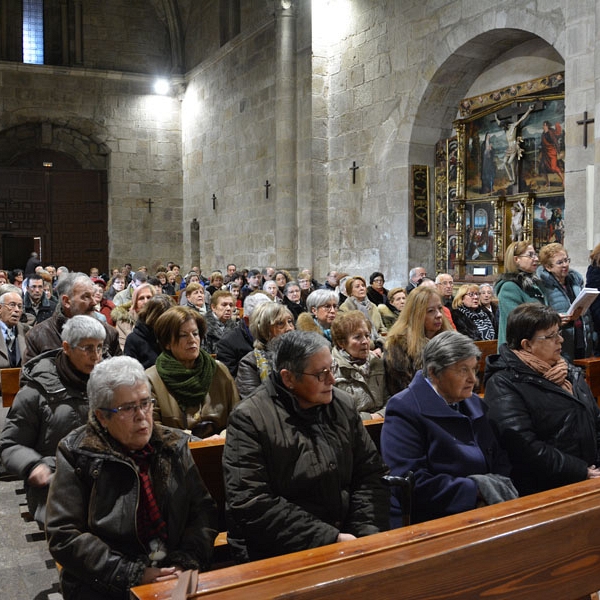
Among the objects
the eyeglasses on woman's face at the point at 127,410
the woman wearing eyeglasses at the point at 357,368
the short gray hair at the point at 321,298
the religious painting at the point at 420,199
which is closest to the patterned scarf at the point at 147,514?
the eyeglasses on woman's face at the point at 127,410

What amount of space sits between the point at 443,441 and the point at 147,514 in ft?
3.76

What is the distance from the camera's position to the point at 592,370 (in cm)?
484

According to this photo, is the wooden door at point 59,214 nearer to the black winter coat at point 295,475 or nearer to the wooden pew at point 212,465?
the wooden pew at point 212,465

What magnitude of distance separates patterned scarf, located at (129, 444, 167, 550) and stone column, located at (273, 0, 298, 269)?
1154 cm

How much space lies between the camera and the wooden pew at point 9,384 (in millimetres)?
4379

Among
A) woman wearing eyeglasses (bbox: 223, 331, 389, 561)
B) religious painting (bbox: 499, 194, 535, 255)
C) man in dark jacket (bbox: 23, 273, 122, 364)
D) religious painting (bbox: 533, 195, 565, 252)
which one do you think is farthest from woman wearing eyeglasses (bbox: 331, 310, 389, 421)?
religious painting (bbox: 499, 194, 535, 255)

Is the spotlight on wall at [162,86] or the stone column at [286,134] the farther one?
Answer: the spotlight on wall at [162,86]

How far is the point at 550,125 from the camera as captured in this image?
368 inches

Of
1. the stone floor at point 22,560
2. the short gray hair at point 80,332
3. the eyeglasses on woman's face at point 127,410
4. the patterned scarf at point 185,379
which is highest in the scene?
the short gray hair at point 80,332

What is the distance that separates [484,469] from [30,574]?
7.24 feet

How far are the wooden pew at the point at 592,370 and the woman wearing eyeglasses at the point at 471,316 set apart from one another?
145 cm

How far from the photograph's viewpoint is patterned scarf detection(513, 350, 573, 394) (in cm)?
301

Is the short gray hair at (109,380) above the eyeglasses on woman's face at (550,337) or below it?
below

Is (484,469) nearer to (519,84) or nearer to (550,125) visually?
(550,125)
